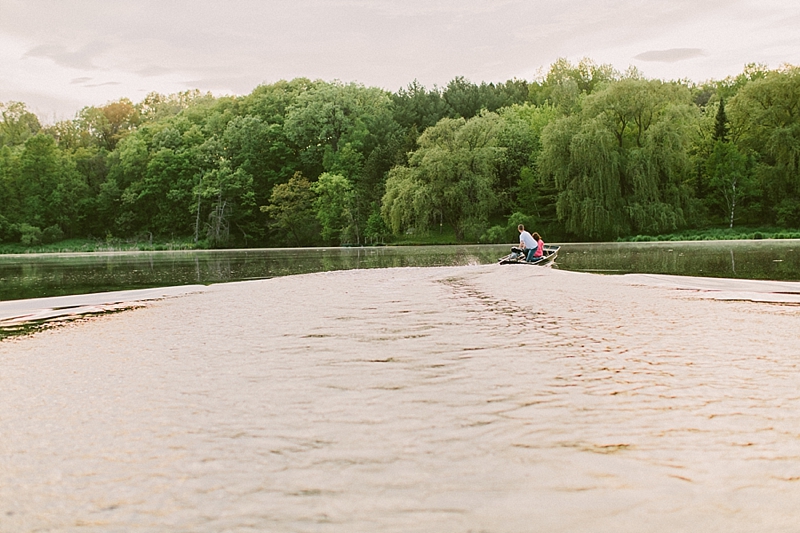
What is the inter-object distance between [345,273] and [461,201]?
31.4 meters

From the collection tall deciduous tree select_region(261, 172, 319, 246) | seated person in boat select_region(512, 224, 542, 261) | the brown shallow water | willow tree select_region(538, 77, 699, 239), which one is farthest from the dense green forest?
the brown shallow water

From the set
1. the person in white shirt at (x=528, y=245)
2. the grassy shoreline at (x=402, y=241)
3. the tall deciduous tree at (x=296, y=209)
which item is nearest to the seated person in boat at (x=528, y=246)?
the person in white shirt at (x=528, y=245)

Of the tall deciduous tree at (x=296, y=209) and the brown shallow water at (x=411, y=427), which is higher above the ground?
the tall deciduous tree at (x=296, y=209)

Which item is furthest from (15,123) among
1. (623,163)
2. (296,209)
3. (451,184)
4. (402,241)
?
(623,163)

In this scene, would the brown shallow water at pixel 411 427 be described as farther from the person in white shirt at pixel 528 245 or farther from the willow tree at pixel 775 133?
the willow tree at pixel 775 133

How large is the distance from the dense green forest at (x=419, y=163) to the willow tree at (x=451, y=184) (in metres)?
0.13

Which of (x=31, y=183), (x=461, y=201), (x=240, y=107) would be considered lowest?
(x=461, y=201)

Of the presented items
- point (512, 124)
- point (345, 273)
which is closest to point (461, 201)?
point (512, 124)

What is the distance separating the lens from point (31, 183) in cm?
7462

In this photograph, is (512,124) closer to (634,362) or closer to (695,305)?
(695,305)

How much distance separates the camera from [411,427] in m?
5.03

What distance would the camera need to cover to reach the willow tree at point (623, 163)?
45.0 metres

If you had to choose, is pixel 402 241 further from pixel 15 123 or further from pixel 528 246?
pixel 15 123

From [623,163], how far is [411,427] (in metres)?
44.9
